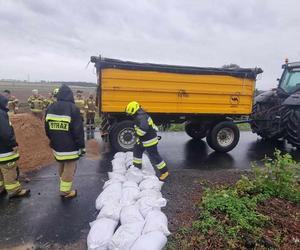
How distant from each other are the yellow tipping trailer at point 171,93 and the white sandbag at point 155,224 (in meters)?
4.26

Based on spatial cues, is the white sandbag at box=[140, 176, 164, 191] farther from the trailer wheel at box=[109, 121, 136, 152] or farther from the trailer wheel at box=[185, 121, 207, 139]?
the trailer wheel at box=[185, 121, 207, 139]

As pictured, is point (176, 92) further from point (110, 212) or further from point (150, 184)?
point (110, 212)

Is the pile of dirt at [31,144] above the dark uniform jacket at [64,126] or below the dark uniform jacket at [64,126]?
below

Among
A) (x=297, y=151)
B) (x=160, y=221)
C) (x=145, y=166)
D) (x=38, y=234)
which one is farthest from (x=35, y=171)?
(x=297, y=151)

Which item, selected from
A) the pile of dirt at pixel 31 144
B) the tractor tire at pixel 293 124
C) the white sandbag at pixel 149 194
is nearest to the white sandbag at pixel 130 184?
the white sandbag at pixel 149 194

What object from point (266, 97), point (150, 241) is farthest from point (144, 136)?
point (266, 97)

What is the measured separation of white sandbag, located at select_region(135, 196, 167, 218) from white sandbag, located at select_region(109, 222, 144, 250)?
0.39 meters

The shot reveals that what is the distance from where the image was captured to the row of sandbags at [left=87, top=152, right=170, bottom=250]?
343cm

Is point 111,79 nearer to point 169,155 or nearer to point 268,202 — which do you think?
point 169,155

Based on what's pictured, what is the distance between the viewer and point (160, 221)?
3.78m

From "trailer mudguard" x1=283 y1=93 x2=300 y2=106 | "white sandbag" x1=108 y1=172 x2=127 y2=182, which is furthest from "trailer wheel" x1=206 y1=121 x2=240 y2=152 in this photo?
"white sandbag" x1=108 y1=172 x2=127 y2=182

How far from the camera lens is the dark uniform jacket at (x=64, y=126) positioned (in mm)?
5148

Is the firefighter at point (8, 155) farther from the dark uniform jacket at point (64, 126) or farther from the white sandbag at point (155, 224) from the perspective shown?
the white sandbag at point (155, 224)

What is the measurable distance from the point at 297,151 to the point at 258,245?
6.56 m
